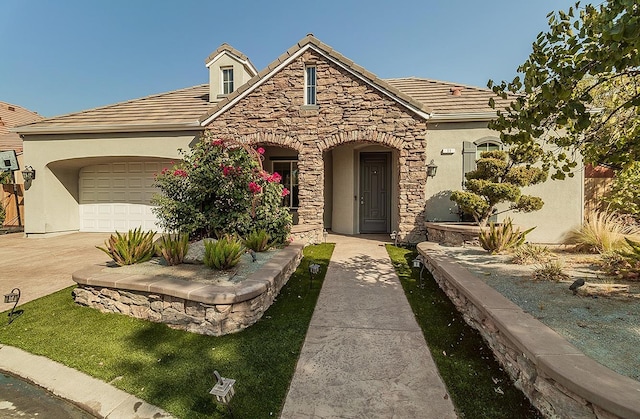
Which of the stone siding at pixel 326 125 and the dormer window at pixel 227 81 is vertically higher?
the dormer window at pixel 227 81

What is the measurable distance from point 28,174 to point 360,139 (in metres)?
11.6

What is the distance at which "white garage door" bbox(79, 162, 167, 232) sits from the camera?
454 inches

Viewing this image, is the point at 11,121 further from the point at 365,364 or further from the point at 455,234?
the point at 365,364

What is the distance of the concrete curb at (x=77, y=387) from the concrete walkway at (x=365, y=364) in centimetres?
123

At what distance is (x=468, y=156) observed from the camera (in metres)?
8.99

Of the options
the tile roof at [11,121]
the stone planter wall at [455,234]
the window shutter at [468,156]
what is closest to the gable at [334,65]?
the window shutter at [468,156]

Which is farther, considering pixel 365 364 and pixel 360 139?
pixel 360 139

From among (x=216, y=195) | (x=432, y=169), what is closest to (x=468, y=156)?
(x=432, y=169)

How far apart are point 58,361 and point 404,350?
12.2 feet

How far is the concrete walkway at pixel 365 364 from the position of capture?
241cm

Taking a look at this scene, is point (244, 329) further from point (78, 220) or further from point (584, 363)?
point (78, 220)

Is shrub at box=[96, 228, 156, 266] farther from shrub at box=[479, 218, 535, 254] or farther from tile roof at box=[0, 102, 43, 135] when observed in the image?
tile roof at box=[0, 102, 43, 135]

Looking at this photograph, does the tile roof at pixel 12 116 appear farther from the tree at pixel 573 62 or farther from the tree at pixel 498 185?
the tree at pixel 573 62

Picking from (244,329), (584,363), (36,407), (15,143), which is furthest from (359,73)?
(15,143)
